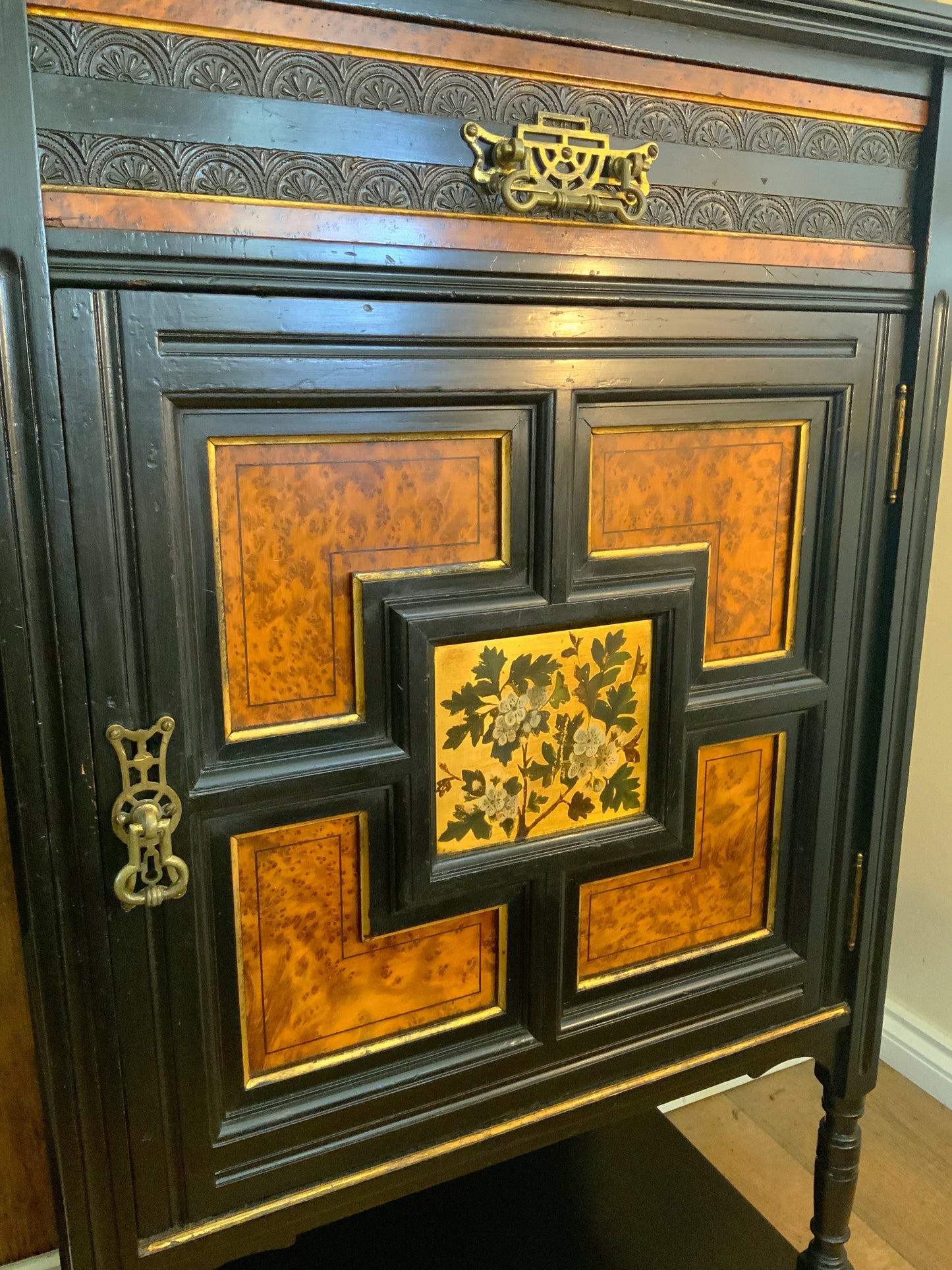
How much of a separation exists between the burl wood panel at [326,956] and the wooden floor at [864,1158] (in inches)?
30.3

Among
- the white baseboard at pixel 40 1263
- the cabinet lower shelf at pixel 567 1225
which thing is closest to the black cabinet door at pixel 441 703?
the cabinet lower shelf at pixel 567 1225

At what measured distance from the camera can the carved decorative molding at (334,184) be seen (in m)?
0.55

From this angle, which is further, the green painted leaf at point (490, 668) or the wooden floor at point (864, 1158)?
the wooden floor at point (864, 1158)

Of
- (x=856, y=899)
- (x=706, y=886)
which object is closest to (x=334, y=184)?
(x=706, y=886)

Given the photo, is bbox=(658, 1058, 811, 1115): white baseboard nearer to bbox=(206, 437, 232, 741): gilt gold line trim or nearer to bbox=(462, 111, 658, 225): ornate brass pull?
bbox=(206, 437, 232, 741): gilt gold line trim

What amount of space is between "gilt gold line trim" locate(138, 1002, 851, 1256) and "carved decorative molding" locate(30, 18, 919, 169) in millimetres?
791

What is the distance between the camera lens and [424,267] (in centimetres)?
65

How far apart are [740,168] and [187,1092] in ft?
2.69

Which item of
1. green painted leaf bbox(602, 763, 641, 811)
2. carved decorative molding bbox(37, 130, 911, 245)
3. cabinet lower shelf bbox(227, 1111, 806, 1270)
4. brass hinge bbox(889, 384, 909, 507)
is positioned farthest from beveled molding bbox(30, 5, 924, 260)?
cabinet lower shelf bbox(227, 1111, 806, 1270)

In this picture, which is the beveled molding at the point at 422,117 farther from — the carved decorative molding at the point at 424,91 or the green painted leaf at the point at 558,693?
the green painted leaf at the point at 558,693

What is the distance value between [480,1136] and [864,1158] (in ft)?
2.69

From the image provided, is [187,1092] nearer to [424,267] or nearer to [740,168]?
[424,267]

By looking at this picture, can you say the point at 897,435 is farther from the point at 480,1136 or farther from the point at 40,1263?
the point at 40,1263

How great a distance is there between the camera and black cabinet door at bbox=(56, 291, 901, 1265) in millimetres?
624
